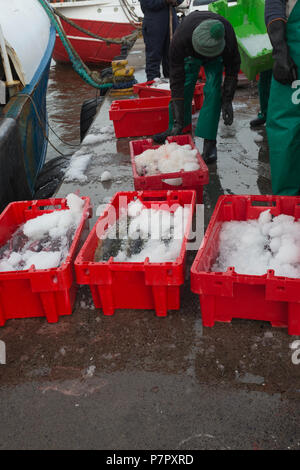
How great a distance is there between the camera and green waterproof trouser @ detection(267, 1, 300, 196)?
2553 millimetres

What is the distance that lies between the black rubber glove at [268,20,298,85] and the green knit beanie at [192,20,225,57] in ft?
2.43

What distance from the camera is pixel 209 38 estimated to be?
3.21m

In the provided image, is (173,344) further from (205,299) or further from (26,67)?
(26,67)

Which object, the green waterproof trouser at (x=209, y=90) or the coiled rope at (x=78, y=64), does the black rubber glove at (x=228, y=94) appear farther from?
the coiled rope at (x=78, y=64)

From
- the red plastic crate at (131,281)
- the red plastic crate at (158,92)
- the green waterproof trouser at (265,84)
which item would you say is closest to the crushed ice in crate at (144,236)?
the red plastic crate at (131,281)

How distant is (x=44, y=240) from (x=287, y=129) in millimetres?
1811

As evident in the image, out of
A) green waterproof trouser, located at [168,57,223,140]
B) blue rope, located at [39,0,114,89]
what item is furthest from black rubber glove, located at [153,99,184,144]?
blue rope, located at [39,0,114,89]

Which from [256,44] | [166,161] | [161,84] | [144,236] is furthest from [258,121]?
[144,236]

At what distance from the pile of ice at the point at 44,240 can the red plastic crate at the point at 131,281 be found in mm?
269

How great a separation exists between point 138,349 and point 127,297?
312mm

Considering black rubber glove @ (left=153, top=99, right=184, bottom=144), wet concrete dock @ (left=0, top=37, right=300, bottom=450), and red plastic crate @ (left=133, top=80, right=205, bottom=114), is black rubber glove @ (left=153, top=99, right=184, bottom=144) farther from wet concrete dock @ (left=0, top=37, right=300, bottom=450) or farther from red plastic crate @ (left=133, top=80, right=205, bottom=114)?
wet concrete dock @ (left=0, top=37, right=300, bottom=450)

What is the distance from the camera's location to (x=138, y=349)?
2.03 m

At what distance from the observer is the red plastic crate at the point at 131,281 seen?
2016mm

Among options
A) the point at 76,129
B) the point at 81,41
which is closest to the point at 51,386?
the point at 76,129
